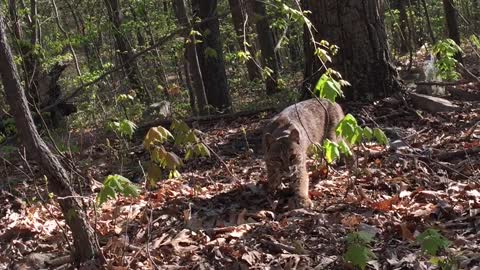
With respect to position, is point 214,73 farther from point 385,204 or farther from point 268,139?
point 385,204

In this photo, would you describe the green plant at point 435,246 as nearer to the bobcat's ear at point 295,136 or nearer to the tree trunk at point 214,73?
the bobcat's ear at point 295,136

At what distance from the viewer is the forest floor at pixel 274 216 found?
4.53 meters

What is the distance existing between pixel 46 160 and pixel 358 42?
562 centimetres

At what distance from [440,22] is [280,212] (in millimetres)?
19642

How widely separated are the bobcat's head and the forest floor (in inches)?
11.4

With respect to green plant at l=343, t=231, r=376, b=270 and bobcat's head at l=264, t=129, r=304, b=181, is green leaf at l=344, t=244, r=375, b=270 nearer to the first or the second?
green plant at l=343, t=231, r=376, b=270

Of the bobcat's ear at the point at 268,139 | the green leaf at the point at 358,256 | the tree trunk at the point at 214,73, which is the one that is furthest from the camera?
A: the tree trunk at the point at 214,73

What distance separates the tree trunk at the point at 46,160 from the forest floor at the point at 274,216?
0.53 ft

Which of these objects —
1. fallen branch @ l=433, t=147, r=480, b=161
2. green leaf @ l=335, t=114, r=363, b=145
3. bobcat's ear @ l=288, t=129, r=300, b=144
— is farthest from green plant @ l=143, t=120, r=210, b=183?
fallen branch @ l=433, t=147, r=480, b=161

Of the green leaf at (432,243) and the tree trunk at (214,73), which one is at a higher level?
the tree trunk at (214,73)

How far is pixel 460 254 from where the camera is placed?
409 centimetres

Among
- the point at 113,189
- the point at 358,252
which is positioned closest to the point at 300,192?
the point at 358,252

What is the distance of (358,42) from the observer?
833cm

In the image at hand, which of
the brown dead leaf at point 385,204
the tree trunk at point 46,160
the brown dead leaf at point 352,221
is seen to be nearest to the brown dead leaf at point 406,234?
the brown dead leaf at point 352,221
